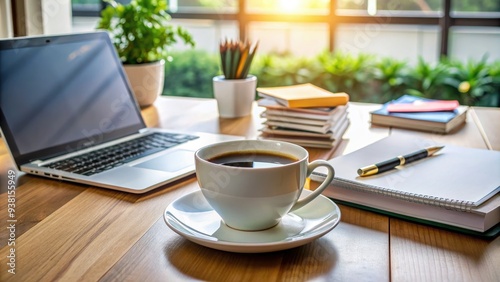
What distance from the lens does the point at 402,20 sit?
3393 millimetres

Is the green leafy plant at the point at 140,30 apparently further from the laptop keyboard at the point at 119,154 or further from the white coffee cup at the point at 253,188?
the white coffee cup at the point at 253,188

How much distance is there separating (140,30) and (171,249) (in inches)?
35.4

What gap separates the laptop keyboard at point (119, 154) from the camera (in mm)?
995

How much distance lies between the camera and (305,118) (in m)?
1.22

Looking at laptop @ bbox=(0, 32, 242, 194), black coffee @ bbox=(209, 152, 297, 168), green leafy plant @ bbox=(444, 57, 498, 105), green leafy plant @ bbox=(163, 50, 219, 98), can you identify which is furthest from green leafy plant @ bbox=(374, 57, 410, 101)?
Answer: black coffee @ bbox=(209, 152, 297, 168)

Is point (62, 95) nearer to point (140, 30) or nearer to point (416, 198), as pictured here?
point (140, 30)

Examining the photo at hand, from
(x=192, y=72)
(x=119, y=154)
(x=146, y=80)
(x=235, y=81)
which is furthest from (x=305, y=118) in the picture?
(x=192, y=72)

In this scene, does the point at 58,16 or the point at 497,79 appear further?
the point at 497,79

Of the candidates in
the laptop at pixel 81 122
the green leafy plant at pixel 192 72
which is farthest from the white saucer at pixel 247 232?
the green leafy plant at pixel 192 72

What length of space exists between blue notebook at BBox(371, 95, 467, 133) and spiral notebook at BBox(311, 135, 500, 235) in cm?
30

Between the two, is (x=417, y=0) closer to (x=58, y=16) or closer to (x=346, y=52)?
(x=346, y=52)

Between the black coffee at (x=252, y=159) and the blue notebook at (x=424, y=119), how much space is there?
67cm

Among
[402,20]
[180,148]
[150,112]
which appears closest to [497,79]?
[402,20]

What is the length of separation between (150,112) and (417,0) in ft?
7.80
